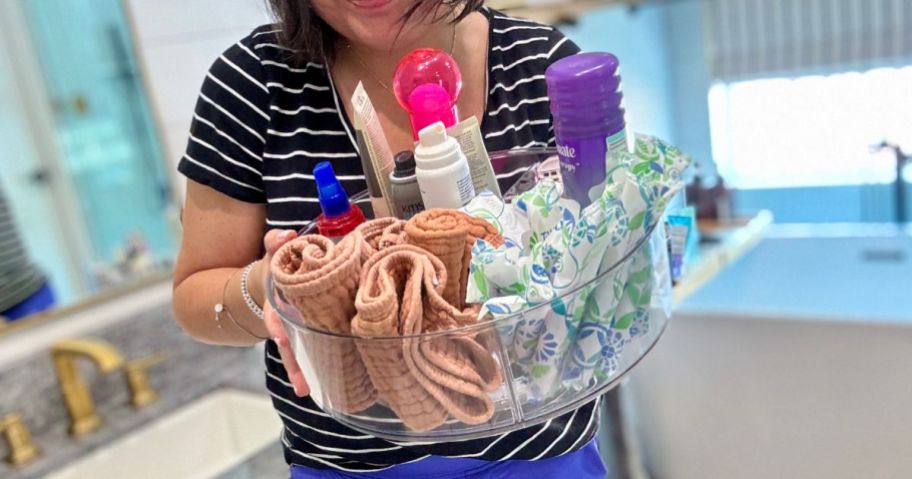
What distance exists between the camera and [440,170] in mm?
457

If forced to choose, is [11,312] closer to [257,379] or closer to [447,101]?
[257,379]

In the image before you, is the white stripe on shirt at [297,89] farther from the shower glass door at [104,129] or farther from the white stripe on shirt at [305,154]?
the shower glass door at [104,129]

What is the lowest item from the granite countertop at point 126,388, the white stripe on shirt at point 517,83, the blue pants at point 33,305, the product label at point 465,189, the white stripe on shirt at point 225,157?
the granite countertop at point 126,388

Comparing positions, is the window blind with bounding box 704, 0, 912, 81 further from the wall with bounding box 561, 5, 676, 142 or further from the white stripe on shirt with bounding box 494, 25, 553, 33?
the white stripe on shirt with bounding box 494, 25, 553, 33

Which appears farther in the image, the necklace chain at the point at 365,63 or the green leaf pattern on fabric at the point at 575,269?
the necklace chain at the point at 365,63

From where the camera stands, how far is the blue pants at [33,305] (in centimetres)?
117

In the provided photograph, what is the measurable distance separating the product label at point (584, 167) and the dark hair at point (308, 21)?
186 mm

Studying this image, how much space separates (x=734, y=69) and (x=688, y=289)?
1427mm

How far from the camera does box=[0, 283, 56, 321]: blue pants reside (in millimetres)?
Answer: 1170

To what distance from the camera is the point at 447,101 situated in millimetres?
500

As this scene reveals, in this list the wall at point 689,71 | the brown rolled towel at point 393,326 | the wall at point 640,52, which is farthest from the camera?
the wall at point 689,71

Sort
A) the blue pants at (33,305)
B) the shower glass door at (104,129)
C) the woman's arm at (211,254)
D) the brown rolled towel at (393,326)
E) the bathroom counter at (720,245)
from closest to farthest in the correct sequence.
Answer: the brown rolled towel at (393,326), the woman's arm at (211,254), the blue pants at (33,305), the shower glass door at (104,129), the bathroom counter at (720,245)

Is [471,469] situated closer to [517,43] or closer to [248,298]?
[248,298]

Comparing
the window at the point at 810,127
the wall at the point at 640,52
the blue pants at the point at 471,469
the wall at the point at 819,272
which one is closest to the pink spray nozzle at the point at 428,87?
the blue pants at the point at 471,469
